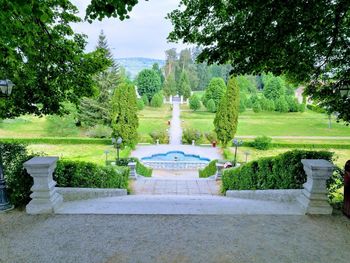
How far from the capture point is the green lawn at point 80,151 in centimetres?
2248

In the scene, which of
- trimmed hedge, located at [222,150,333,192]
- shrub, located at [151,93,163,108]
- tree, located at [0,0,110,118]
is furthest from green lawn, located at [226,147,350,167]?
shrub, located at [151,93,163,108]

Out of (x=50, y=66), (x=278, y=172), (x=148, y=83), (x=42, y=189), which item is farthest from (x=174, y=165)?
(x=148, y=83)

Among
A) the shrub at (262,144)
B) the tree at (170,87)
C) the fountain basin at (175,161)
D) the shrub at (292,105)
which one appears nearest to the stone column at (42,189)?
the fountain basin at (175,161)

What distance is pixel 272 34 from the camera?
21.0 feet

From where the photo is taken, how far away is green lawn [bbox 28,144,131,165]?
22484mm

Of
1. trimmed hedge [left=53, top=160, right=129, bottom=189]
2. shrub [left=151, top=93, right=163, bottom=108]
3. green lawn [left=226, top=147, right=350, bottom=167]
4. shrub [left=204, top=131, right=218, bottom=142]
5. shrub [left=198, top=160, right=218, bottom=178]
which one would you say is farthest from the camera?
shrub [left=151, top=93, right=163, bottom=108]

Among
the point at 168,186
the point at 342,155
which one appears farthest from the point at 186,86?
the point at 168,186

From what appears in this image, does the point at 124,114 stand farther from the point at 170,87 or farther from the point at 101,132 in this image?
the point at 170,87

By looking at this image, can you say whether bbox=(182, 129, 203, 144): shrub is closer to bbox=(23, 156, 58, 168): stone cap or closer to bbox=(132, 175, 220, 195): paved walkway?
bbox=(132, 175, 220, 195): paved walkway

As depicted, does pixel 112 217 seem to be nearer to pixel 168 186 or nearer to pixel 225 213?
pixel 225 213

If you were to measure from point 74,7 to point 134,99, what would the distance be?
1662 cm

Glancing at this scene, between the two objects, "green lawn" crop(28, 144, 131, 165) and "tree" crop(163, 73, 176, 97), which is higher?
"tree" crop(163, 73, 176, 97)

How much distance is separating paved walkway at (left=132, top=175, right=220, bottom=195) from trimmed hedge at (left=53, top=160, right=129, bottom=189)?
7.51 feet

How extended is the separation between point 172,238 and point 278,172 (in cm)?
352
